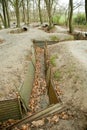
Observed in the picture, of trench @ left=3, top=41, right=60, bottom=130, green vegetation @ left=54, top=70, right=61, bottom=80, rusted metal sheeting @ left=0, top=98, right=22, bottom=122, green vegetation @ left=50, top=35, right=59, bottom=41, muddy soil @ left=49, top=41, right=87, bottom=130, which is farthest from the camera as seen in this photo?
green vegetation @ left=50, top=35, right=59, bottom=41

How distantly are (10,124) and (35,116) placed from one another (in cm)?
90

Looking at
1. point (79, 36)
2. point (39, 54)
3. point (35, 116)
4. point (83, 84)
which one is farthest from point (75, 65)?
point (79, 36)

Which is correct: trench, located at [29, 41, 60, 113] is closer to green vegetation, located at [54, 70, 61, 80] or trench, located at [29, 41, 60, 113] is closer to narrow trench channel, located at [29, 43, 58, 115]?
narrow trench channel, located at [29, 43, 58, 115]

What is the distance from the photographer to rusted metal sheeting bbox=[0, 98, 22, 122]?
5607 millimetres

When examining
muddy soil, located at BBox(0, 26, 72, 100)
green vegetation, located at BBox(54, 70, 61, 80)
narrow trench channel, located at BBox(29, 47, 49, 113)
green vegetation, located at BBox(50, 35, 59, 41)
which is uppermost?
green vegetation, located at BBox(50, 35, 59, 41)

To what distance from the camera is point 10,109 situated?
5.77m

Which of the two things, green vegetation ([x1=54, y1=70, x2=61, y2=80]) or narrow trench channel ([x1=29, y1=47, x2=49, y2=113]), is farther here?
green vegetation ([x1=54, y1=70, x2=61, y2=80])

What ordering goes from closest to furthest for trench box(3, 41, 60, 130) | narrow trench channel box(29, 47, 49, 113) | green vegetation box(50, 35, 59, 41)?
trench box(3, 41, 60, 130), narrow trench channel box(29, 47, 49, 113), green vegetation box(50, 35, 59, 41)

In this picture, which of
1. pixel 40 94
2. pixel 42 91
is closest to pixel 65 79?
pixel 42 91

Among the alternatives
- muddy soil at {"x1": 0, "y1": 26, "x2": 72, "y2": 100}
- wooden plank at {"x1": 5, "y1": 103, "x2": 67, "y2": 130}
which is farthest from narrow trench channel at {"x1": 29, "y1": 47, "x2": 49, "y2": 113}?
wooden plank at {"x1": 5, "y1": 103, "x2": 67, "y2": 130}

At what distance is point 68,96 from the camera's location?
6.89 meters

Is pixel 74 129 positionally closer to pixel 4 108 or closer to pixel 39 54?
pixel 4 108

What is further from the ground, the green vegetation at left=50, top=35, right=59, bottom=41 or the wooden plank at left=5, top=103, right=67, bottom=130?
the green vegetation at left=50, top=35, right=59, bottom=41

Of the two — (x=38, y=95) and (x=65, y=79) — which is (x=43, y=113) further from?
(x=65, y=79)
